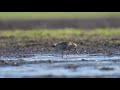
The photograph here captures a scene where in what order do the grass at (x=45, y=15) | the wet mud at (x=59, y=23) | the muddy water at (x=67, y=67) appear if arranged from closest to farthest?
the muddy water at (x=67, y=67) < the wet mud at (x=59, y=23) < the grass at (x=45, y=15)

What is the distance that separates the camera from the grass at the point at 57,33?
63.3 feet

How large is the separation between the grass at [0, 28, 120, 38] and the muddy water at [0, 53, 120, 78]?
174 inches

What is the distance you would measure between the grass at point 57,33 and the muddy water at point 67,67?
14.5 ft

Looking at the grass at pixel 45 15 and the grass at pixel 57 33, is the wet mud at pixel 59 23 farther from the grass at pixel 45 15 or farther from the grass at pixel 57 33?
the grass at pixel 57 33

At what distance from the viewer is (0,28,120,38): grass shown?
1930cm

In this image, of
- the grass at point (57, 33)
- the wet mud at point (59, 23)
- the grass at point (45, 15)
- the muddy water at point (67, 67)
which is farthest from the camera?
the grass at point (45, 15)

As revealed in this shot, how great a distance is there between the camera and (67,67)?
1302cm

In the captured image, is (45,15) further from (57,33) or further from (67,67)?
(67,67)

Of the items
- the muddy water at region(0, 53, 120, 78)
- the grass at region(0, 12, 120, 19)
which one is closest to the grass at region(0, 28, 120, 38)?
the grass at region(0, 12, 120, 19)

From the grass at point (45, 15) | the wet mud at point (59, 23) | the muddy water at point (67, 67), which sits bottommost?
the muddy water at point (67, 67)

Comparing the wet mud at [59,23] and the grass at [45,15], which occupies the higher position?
the grass at [45,15]

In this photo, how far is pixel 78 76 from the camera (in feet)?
38.9

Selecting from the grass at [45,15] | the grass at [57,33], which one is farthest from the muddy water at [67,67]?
the grass at [45,15]
